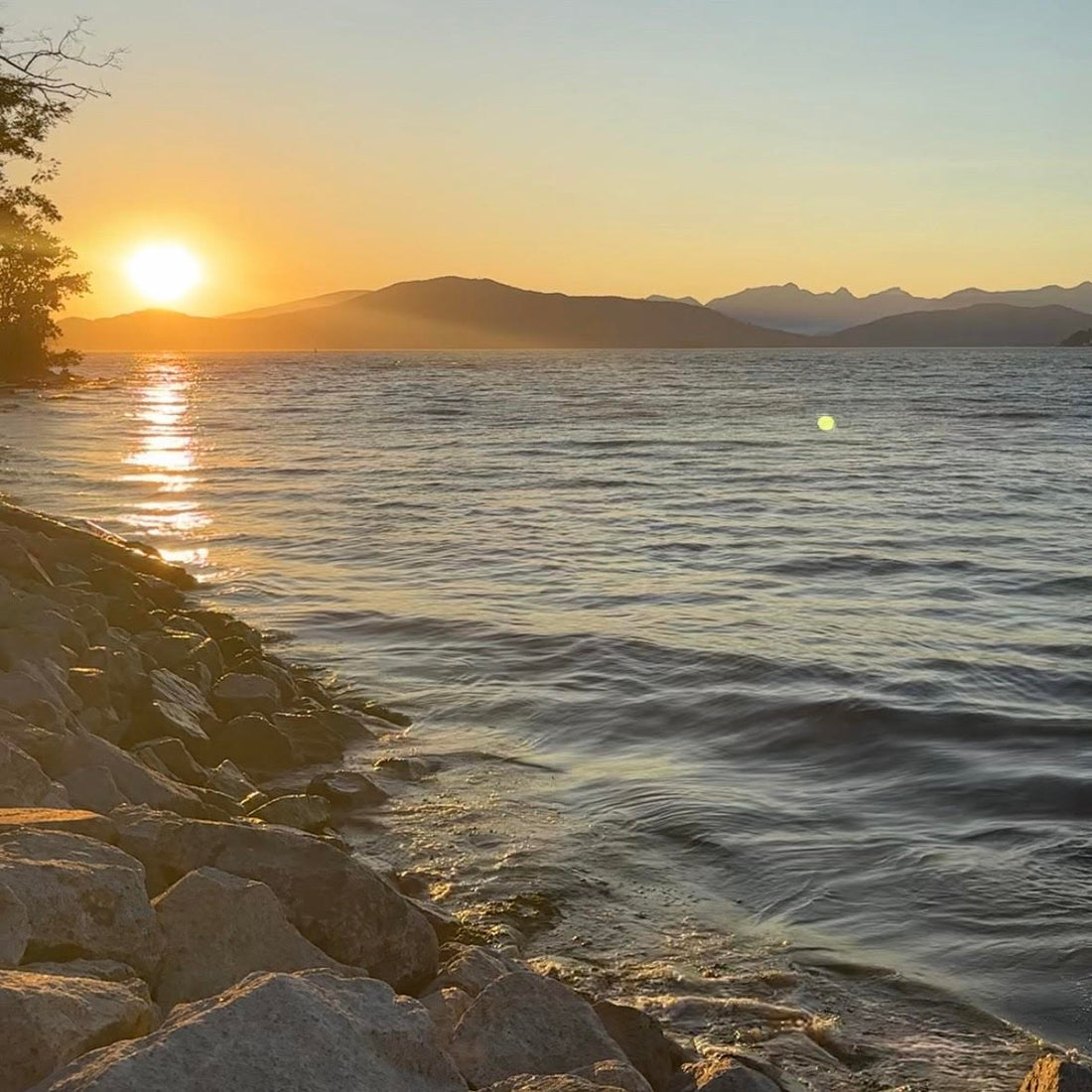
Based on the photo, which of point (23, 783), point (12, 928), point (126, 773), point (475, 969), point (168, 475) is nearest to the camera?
point (12, 928)

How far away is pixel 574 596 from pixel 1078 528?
11595 millimetres

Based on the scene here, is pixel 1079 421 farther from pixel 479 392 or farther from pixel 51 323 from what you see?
pixel 51 323

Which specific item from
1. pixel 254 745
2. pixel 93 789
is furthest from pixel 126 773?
pixel 254 745

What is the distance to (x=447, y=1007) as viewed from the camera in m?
5.06

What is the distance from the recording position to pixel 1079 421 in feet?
179

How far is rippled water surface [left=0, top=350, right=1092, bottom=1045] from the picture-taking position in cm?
842

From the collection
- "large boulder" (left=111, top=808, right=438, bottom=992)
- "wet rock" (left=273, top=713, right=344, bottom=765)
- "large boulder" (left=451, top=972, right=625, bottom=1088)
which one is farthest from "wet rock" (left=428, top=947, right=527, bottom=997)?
"wet rock" (left=273, top=713, right=344, bottom=765)

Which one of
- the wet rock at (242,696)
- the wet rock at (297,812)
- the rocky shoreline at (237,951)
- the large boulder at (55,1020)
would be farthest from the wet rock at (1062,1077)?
the wet rock at (242,696)

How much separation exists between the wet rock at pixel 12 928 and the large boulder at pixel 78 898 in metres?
0.06

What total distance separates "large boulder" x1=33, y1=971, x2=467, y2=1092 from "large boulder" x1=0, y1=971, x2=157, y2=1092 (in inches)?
7.5

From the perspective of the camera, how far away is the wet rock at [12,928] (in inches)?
164

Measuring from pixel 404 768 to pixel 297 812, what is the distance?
→ 2134 mm

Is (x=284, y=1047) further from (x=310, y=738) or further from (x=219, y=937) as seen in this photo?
(x=310, y=738)

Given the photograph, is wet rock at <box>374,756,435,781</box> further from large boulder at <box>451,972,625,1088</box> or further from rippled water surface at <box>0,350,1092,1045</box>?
large boulder at <box>451,972,625,1088</box>
